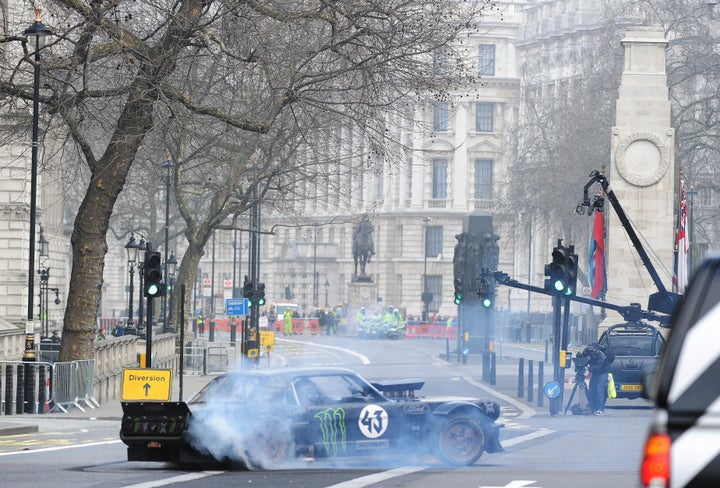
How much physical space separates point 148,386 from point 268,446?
462 cm

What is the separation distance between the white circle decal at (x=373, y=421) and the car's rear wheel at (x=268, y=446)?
2.82 ft

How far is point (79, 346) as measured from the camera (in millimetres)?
33312

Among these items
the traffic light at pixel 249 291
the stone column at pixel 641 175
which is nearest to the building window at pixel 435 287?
the stone column at pixel 641 175

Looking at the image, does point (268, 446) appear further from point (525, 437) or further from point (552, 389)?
point (552, 389)

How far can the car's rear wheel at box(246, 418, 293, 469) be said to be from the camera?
1778 centimetres

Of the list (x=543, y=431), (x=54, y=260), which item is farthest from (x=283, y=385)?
(x=54, y=260)

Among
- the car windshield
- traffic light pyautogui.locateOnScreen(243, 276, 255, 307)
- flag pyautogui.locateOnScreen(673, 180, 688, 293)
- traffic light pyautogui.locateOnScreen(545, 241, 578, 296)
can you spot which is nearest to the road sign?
traffic light pyautogui.locateOnScreen(545, 241, 578, 296)

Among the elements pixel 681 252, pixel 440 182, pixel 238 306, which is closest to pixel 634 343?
pixel 681 252

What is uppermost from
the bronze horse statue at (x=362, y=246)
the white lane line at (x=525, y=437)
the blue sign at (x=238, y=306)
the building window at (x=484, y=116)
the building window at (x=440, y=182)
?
the building window at (x=484, y=116)

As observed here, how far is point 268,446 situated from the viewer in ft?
58.7

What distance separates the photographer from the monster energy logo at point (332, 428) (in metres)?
17.7

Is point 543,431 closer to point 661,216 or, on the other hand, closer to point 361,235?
point 661,216

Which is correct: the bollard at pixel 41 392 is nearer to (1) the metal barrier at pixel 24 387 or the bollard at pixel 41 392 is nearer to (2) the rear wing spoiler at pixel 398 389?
(1) the metal barrier at pixel 24 387

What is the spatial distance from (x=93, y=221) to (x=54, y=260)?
51852mm
